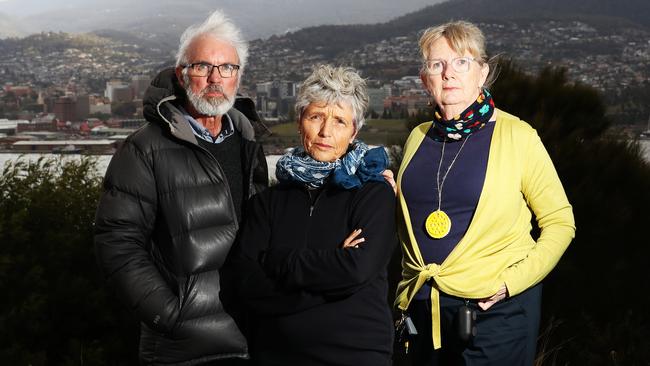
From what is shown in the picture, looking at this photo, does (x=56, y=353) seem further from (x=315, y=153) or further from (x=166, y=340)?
(x=315, y=153)

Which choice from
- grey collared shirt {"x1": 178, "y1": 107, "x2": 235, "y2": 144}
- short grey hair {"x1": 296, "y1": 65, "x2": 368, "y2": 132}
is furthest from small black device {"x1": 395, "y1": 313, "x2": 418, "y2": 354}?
grey collared shirt {"x1": 178, "y1": 107, "x2": 235, "y2": 144}

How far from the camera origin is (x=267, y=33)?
25906mm

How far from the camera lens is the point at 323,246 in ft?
6.91

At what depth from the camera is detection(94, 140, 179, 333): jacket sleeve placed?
235cm

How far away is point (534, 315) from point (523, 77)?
4120 mm

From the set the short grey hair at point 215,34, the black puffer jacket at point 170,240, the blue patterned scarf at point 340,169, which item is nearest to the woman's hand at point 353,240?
the blue patterned scarf at point 340,169

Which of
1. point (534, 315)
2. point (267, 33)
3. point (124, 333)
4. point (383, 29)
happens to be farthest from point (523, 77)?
point (383, 29)

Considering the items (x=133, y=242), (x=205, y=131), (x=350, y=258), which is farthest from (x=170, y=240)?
(x=350, y=258)

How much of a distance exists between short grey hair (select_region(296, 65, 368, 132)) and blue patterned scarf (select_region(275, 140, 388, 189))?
12 cm

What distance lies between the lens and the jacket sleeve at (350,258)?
2031 mm

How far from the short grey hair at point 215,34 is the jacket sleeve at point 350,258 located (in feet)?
2.69

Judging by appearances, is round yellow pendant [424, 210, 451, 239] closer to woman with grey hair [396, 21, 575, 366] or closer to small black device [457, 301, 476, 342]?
woman with grey hair [396, 21, 575, 366]

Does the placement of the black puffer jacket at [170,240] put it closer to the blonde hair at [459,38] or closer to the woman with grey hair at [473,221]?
the woman with grey hair at [473,221]

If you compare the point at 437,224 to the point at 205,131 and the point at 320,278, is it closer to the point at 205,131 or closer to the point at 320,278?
the point at 320,278
